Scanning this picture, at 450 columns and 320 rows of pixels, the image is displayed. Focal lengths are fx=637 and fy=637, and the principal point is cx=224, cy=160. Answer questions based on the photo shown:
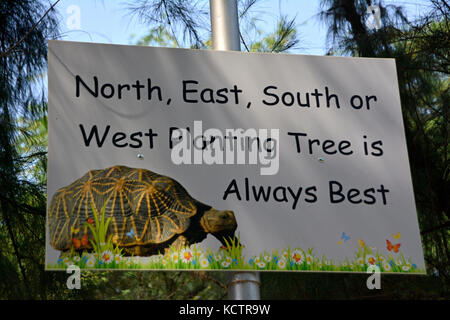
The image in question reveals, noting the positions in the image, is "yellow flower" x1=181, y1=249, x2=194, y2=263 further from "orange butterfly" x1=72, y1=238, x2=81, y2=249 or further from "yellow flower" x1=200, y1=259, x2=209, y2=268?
"orange butterfly" x1=72, y1=238, x2=81, y2=249

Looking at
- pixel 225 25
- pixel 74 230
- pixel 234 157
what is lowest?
pixel 74 230

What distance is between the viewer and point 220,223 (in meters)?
1.86

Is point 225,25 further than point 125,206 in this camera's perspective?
Yes

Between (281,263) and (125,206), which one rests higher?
(125,206)

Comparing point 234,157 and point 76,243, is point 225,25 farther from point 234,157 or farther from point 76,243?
point 76,243

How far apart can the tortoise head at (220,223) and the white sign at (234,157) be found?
11mm

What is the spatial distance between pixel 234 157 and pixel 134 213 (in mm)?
364

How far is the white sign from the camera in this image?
1845 mm

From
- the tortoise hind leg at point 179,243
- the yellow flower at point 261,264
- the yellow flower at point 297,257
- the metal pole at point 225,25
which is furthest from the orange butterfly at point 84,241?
the metal pole at point 225,25

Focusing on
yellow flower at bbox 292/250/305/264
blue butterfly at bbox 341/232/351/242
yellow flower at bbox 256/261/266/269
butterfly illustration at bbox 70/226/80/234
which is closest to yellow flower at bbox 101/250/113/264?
butterfly illustration at bbox 70/226/80/234

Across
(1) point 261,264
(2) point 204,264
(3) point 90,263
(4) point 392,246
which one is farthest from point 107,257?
(4) point 392,246

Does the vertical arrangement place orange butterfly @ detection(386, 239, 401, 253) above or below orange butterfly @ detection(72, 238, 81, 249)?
below

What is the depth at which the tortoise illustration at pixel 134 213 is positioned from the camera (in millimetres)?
1805
